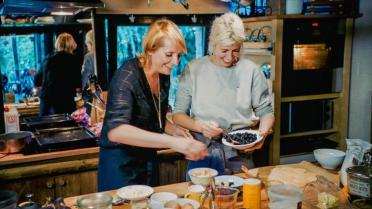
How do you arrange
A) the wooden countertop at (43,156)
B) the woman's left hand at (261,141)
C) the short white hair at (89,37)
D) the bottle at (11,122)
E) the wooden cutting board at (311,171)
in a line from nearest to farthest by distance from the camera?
the wooden cutting board at (311,171)
the woman's left hand at (261,141)
the wooden countertop at (43,156)
the bottle at (11,122)
the short white hair at (89,37)

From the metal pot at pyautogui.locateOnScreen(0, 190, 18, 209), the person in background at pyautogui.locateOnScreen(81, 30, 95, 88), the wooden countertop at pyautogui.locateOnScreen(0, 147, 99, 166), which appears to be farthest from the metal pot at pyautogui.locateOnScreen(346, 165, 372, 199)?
the person in background at pyautogui.locateOnScreen(81, 30, 95, 88)

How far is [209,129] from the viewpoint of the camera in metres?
2.54

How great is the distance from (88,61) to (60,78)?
452mm

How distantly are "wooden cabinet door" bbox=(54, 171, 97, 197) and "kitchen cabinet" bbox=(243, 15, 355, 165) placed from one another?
184cm

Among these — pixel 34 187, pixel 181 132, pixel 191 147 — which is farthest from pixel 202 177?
pixel 34 187

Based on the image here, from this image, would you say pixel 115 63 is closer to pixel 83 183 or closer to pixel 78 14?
pixel 78 14

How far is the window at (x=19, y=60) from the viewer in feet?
13.8

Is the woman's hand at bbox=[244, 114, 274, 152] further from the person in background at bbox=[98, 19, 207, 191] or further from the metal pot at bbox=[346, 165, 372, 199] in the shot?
the metal pot at bbox=[346, 165, 372, 199]

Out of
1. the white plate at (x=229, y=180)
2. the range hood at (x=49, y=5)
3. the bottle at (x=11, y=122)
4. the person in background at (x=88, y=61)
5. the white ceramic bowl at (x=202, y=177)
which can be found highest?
the range hood at (x=49, y=5)

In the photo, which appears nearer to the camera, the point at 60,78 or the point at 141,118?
the point at 141,118

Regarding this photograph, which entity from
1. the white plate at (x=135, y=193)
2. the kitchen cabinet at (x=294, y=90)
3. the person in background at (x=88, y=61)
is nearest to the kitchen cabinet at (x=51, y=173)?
the person in background at (x=88, y=61)

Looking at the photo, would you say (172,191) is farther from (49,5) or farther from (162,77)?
(49,5)

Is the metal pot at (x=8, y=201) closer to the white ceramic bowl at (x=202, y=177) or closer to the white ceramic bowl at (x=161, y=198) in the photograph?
the white ceramic bowl at (x=161, y=198)

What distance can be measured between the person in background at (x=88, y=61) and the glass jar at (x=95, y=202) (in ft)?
8.00
